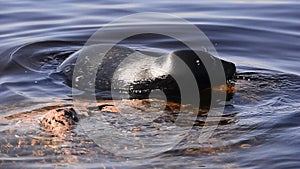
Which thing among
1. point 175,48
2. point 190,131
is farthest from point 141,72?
point 175,48

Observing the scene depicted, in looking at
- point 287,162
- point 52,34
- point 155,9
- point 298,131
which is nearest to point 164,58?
point 298,131

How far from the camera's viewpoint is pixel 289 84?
684cm

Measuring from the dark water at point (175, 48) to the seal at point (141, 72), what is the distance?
273 mm

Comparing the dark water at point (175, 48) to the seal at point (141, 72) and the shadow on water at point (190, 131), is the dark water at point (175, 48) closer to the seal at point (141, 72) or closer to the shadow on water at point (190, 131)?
the shadow on water at point (190, 131)

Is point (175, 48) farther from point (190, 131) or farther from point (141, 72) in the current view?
point (190, 131)

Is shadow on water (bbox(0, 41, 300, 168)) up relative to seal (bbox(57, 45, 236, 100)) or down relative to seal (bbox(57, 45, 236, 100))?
down

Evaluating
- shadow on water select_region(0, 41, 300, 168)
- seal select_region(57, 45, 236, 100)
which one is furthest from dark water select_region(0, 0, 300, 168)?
seal select_region(57, 45, 236, 100)

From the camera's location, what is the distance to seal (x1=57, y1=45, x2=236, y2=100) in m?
6.63

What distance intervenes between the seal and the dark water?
273mm

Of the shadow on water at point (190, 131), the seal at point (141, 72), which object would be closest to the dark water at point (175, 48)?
the shadow on water at point (190, 131)

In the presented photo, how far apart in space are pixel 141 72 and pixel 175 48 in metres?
1.79

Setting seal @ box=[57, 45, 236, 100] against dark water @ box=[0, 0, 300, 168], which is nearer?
dark water @ box=[0, 0, 300, 168]

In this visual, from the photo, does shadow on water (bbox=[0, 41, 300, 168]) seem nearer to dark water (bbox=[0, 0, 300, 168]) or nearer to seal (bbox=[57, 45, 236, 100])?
dark water (bbox=[0, 0, 300, 168])

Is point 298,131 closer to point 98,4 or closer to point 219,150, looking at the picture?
point 219,150
